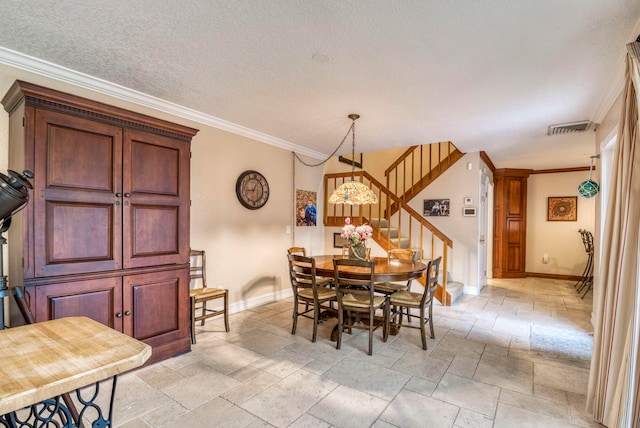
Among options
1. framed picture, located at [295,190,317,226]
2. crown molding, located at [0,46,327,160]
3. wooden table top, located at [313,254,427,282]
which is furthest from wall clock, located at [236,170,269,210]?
wooden table top, located at [313,254,427,282]

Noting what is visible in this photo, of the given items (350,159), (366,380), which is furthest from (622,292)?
(350,159)

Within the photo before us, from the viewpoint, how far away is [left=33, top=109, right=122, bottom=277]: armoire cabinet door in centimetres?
214

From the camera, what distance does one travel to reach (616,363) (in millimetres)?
1835

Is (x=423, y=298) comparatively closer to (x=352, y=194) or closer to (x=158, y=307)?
(x=352, y=194)

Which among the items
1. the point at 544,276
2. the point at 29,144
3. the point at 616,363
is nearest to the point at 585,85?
the point at 616,363

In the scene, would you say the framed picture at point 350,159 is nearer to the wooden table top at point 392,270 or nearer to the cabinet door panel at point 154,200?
the wooden table top at point 392,270

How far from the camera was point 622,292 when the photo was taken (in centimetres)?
181

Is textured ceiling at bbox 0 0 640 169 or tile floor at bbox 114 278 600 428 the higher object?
textured ceiling at bbox 0 0 640 169

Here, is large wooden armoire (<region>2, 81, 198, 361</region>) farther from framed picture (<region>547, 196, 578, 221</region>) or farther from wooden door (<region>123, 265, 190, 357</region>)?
framed picture (<region>547, 196, 578, 221</region>)

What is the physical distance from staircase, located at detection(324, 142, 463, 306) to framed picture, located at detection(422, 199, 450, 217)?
254 millimetres

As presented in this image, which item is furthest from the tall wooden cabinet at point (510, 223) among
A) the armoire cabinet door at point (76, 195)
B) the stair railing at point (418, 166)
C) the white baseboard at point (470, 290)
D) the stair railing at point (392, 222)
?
the armoire cabinet door at point (76, 195)

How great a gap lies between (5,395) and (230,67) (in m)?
2.49

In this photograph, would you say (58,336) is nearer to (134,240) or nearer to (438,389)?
(134,240)

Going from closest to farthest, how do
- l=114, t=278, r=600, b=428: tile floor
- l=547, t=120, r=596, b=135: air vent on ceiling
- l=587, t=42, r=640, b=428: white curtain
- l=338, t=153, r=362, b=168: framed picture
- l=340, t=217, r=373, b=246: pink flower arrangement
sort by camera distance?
l=587, t=42, r=640, b=428: white curtain → l=114, t=278, r=600, b=428: tile floor → l=340, t=217, r=373, b=246: pink flower arrangement → l=547, t=120, r=596, b=135: air vent on ceiling → l=338, t=153, r=362, b=168: framed picture
